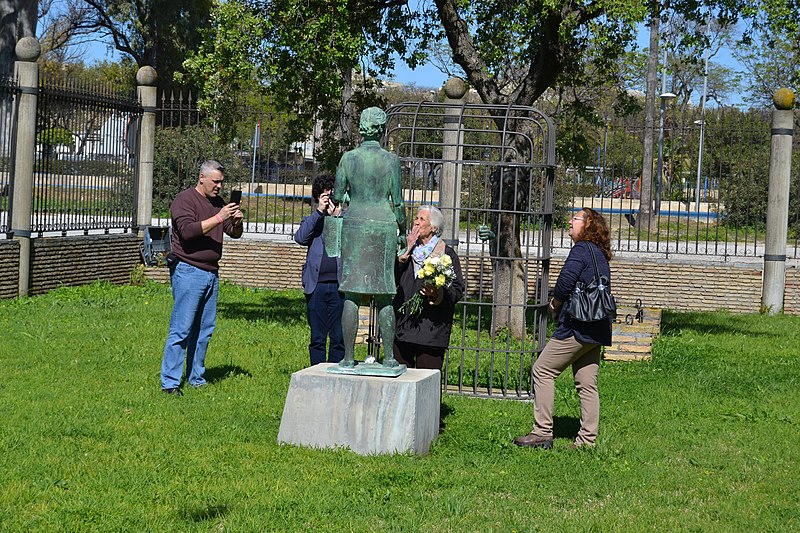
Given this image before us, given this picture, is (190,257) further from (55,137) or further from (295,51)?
(55,137)

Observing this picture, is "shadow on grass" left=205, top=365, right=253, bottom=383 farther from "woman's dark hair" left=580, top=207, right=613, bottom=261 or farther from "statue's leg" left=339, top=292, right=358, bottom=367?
"woman's dark hair" left=580, top=207, right=613, bottom=261

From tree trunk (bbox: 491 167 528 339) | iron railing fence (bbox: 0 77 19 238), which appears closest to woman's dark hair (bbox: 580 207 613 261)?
tree trunk (bbox: 491 167 528 339)

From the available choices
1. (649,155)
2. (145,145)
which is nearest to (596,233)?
(145,145)

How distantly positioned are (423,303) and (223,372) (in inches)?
115

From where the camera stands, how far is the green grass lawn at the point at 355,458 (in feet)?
19.5

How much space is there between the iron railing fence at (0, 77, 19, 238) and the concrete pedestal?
8.09m

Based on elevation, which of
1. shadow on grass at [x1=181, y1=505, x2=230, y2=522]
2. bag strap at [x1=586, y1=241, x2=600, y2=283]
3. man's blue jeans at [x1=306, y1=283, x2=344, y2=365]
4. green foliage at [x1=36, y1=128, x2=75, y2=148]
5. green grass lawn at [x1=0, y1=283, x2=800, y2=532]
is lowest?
shadow on grass at [x1=181, y1=505, x2=230, y2=522]

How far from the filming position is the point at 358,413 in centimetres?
719

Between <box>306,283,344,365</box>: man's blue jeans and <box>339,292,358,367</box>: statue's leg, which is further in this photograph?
<box>306,283,344,365</box>: man's blue jeans

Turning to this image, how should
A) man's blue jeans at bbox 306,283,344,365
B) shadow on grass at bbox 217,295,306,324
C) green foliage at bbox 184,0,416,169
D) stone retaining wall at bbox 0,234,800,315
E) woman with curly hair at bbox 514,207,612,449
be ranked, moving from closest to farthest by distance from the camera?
woman with curly hair at bbox 514,207,612,449
man's blue jeans at bbox 306,283,344,365
green foliage at bbox 184,0,416,169
shadow on grass at bbox 217,295,306,324
stone retaining wall at bbox 0,234,800,315

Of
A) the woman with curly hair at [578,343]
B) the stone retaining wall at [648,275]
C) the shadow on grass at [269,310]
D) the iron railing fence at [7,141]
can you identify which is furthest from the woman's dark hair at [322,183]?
the iron railing fence at [7,141]

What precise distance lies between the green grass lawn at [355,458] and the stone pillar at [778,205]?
4.51 metres

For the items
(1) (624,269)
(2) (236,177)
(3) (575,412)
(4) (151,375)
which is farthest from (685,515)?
(2) (236,177)

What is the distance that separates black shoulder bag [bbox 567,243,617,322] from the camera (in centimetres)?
722
